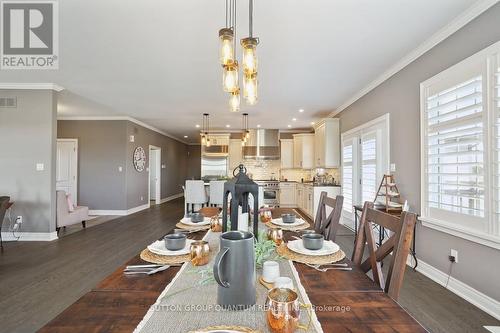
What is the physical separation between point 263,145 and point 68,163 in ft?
18.0

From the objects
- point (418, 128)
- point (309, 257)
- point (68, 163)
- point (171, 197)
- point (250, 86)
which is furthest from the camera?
point (171, 197)

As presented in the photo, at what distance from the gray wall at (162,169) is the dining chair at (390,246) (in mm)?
6573

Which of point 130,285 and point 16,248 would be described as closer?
point 130,285

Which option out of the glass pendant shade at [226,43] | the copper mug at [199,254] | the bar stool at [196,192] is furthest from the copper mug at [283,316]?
the bar stool at [196,192]

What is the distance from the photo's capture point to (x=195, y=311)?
0.79 m

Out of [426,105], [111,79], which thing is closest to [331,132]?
[426,105]

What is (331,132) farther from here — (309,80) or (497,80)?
(497,80)

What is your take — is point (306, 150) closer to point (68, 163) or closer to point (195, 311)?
point (68, 163)

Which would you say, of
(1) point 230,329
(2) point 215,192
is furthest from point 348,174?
(1) point 230,329

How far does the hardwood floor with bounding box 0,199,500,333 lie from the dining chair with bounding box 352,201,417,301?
1.13m

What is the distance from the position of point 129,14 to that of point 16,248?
3896mm

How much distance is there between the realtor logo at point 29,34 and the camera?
2.40 metres

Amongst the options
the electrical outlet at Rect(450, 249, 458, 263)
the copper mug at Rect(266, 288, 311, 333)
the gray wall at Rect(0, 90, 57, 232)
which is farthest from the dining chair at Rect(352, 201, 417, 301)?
the gray wall at Rect(0, 90, 57, 232)

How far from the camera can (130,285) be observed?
984 millimetres
